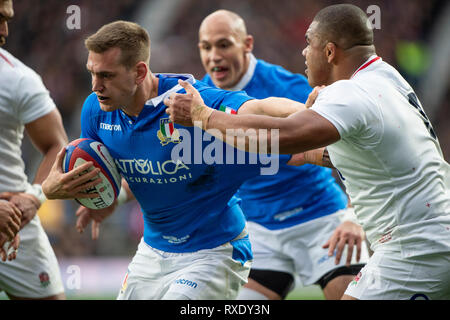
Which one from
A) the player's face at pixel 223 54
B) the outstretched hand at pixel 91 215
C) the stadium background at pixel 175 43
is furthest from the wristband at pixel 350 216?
the stadium background at pixel 175 43

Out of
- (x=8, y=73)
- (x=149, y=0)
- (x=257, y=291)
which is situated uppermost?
(x=149, y=0)

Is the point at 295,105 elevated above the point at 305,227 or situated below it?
above

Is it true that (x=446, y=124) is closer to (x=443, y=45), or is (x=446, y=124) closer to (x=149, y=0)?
(x=443, y=45)

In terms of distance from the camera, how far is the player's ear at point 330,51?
137 inches

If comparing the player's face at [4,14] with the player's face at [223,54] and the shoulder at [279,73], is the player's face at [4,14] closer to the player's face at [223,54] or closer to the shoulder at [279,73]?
the player's face at [223,54]

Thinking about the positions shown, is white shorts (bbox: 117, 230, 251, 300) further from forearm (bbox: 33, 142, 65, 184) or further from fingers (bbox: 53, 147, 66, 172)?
forearm (bbox: 33, 142, 65, 184)

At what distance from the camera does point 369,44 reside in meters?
3.52

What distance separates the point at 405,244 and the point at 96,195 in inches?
74.3

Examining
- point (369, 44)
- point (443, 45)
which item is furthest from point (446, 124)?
point (369, 44)

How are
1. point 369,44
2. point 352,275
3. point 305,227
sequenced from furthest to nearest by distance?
1. point 305,227
2. point 352,275
3. point 369,44

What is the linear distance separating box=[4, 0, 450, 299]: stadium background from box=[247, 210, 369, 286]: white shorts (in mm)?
6078

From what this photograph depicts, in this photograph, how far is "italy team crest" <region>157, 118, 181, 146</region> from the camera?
386 cm

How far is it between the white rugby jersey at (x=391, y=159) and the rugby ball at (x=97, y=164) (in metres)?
1.47

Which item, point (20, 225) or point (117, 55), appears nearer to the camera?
point (117, 55)
